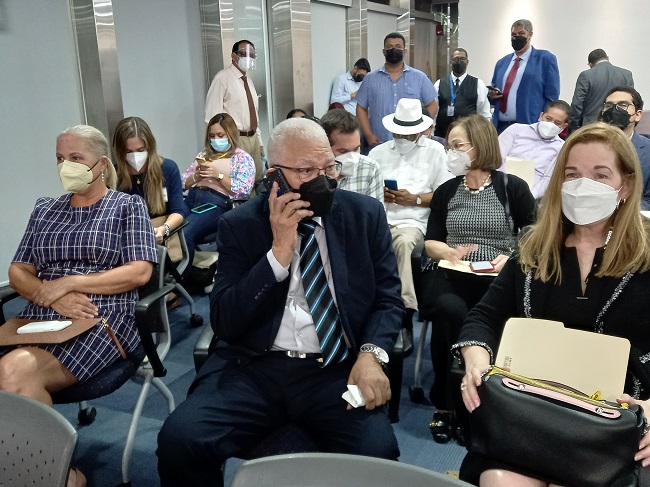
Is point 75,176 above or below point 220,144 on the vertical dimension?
above

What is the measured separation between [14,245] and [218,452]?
3950 millimetres

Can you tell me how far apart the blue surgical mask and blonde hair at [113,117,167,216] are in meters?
0.93

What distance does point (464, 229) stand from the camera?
3.01 m

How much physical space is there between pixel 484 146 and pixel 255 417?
1931 mm

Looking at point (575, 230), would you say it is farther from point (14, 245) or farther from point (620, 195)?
point (14, 245)

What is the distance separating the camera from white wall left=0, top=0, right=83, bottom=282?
471cm

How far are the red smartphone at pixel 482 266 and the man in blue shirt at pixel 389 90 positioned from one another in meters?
3.31

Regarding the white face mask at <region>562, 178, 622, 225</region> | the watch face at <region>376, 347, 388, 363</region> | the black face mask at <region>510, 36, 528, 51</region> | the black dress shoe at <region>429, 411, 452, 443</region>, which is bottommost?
the black dress shoe at <region>429, 411, 452, 443</region>

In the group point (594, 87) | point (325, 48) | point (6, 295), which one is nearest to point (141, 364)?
point (6, 295)

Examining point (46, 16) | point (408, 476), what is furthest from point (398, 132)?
point (46, 16)

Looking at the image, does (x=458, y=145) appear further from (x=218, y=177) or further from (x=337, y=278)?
(x=218, y=177)

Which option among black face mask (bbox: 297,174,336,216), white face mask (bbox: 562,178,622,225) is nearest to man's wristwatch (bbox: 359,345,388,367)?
black face mask (bbox: 297,174,336,216)

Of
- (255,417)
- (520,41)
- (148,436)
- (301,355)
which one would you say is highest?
(520,41)

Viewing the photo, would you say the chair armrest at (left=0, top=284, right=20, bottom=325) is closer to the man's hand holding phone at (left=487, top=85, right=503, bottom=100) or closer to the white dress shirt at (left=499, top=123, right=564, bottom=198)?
the white dress shirt at (left=499, top=123, right=564, bottom=198)
